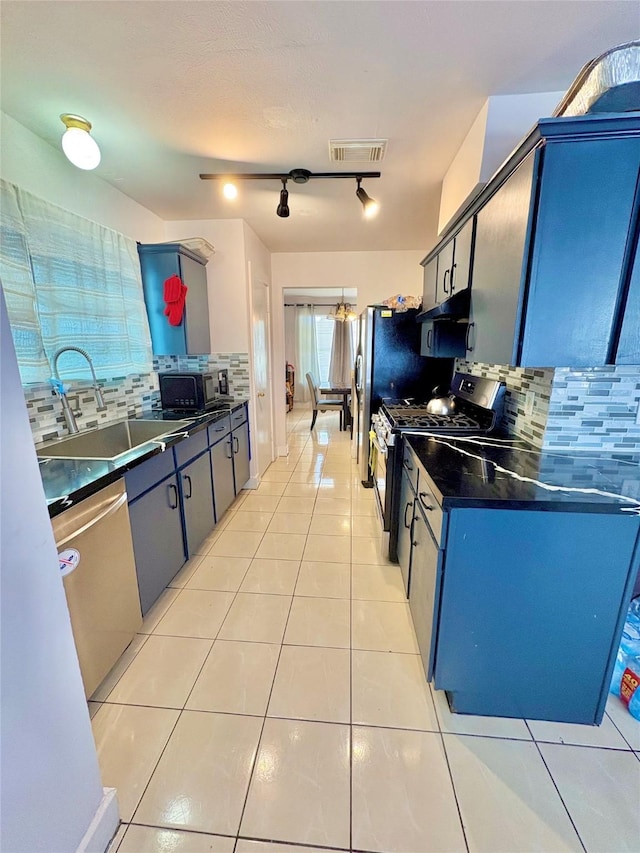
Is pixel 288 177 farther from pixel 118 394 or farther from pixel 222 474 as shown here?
pixel 222 474

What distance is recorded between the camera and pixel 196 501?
223 centimetres

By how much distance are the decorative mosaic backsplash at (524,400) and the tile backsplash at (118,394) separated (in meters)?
2.19

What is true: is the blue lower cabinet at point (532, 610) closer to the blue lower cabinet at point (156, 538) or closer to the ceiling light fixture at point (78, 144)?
the blue lower cabinet at point (156, 538)

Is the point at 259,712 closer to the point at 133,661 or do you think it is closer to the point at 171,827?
the point at 171,827

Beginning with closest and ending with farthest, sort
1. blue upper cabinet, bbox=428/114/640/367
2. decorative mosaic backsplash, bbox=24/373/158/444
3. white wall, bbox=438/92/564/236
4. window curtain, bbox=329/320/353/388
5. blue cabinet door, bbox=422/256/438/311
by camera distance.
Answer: blue upper cabinet, bbox=428/114/640/367
white wall, bbox=438/92/564/236
decorative mosaic backsplash, bbox=24/373/158/444
blue cabinet door, bbox=422/256/438/311
window curtain, bbox=329/320/353/388

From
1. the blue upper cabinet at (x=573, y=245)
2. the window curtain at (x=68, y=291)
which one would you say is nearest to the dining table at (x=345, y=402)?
the window curtain at (x=68, y=291)

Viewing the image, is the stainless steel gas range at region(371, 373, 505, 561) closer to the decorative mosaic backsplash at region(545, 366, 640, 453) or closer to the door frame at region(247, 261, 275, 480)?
the decorative mosaic backsplash at region(545, 366, 640, 453)

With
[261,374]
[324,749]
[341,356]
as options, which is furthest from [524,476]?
[341,356]

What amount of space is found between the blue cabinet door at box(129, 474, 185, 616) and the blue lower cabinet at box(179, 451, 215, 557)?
2.9 inches

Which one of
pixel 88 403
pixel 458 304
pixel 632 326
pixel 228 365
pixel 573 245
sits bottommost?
pixel 88 403

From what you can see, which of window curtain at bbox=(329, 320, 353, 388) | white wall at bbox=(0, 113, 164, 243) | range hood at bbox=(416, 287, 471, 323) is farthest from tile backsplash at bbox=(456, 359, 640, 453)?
window curtain at bbox=(329, 320, 353, 388)

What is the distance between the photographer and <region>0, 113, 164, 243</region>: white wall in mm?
1626

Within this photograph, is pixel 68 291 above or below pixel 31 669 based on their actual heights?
above

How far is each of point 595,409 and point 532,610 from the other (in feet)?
3.07
